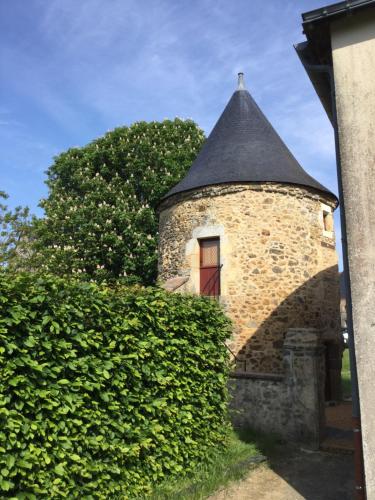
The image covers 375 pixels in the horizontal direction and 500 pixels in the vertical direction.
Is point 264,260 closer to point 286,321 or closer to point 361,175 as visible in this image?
point 286,321

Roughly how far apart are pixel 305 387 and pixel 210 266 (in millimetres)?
4369

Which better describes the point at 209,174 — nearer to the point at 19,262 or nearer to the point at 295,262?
the point at 295,262

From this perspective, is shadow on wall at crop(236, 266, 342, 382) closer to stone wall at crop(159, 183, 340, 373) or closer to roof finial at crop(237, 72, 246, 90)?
stone wall at crop(159, 183, 340, 373)

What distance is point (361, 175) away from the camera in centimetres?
465

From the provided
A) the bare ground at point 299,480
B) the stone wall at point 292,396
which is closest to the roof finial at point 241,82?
the stone wall at point 292,396

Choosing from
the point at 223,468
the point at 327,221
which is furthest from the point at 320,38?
the point at 327,221

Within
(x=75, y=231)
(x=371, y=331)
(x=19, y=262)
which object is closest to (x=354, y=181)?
(x=371, y=331)

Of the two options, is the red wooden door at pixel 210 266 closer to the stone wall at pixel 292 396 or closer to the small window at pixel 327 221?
the stone wall at pixel 292 396

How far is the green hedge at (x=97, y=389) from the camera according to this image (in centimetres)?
357

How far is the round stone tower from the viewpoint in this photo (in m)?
10.4

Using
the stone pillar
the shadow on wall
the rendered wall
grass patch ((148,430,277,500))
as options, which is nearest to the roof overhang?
the rendered wall

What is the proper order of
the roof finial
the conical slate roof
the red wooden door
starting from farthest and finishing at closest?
the roof finial < the conical slate roof < the red wooden door

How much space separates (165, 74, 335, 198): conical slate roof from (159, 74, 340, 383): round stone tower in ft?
0.13

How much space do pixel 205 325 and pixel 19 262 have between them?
622 inches
